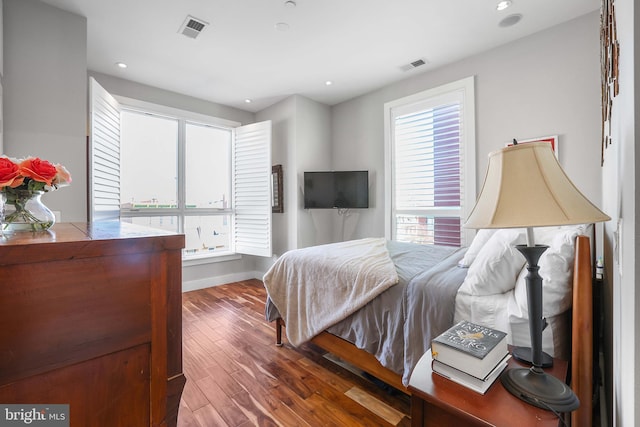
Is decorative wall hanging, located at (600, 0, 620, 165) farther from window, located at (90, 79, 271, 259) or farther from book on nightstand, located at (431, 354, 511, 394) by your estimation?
window, located at (90, 79, 271, 259)

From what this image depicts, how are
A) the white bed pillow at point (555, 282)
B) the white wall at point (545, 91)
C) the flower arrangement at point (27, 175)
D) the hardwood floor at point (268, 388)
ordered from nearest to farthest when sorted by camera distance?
the flower arrangement at point (27, 175)
the white bed pillow at point (555, 282)
the hardwood floor at point (268, 388)
the white wall at point (545, 91)

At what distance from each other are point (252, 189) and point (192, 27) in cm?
224

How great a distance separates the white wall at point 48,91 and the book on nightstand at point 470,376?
280 cm

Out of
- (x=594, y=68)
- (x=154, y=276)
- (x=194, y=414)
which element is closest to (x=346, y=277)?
(x=194, y=414)

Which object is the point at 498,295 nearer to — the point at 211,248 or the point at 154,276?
the point at 154,276

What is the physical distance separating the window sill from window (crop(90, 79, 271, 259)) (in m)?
0.04

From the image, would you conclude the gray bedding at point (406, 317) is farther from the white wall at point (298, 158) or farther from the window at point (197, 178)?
the window at point (197, 178)

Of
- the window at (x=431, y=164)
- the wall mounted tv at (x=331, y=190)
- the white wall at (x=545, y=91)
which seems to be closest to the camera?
the white wall at (x=545, y=91)

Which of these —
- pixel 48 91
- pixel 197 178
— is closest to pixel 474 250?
pixel 48 91

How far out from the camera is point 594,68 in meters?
2.30

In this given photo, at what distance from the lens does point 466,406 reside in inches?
31.1

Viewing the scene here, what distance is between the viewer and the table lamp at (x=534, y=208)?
0.72 metres

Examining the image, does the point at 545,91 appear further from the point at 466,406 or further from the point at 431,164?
the point at 466,406

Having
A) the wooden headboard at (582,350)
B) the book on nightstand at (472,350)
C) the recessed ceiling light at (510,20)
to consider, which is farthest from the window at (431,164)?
the book on nightstand at (472,350)
